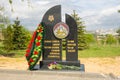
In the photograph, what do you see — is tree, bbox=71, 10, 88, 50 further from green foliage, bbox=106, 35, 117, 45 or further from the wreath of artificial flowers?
the wreath of artificial flowers

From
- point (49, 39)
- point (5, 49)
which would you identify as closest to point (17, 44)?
point (5, 49)

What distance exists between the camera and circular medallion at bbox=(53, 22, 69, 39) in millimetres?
8820

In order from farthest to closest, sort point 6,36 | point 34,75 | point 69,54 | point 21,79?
point 6,36, point 69,54, point 34,75, point 21,79

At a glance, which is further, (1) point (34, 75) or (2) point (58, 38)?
(2) point (58, 38)

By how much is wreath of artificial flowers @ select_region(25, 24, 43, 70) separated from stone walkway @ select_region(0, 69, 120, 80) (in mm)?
460

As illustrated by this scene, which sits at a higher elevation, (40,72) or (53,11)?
(53,11)

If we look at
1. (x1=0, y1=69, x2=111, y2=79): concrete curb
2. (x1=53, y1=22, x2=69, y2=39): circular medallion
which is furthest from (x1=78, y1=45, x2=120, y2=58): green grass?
(x1=0, y1=69, x2=111, y2=79): concrete curb

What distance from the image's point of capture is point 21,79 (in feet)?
24.6

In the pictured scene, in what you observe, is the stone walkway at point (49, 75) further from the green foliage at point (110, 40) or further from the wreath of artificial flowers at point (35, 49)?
the green foliage at point (110, 40)

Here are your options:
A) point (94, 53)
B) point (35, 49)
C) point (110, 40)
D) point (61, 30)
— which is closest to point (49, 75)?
point (35, 49)

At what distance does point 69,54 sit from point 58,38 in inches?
26.8

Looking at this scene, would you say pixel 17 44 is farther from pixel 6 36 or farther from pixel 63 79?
pixel 63 79

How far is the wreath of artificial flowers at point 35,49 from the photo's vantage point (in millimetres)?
8641

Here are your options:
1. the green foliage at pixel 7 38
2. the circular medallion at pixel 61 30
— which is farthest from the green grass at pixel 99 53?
the circular medallion at pixel 61 30
